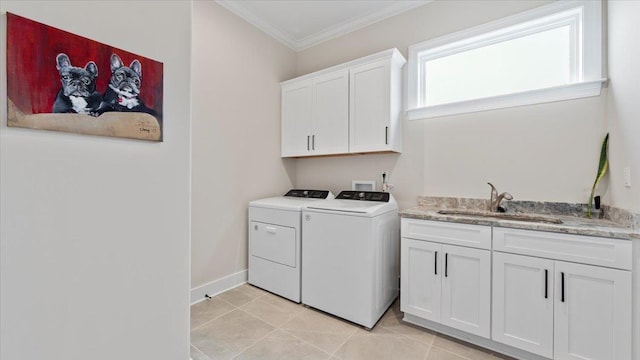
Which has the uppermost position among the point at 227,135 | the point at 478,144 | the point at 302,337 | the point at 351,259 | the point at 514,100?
the point at 514,100

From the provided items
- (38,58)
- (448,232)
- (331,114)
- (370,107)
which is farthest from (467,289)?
(38,58)

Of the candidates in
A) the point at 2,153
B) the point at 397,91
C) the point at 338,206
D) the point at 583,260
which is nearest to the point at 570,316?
the point at 583,260

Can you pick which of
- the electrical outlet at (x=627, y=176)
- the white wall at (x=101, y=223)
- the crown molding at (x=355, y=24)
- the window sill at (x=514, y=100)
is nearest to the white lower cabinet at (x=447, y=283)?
the electrical outlet at (x=627, y=176)

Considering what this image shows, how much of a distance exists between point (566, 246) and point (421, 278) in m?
0.90

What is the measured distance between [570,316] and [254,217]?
2545mm

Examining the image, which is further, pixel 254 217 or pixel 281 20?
pixel 281 20

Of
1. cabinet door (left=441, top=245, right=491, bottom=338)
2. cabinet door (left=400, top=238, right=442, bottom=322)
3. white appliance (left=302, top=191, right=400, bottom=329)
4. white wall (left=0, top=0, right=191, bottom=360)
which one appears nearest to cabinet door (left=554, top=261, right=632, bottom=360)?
cabinet door (left=441, top=245, right=491, bottom=338)

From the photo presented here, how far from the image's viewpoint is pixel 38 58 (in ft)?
3.35

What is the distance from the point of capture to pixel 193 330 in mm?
2021

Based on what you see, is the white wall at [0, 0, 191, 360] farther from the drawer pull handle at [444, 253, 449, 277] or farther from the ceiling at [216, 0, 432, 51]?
the drawer pull handle at [444, 253, 449, 277]

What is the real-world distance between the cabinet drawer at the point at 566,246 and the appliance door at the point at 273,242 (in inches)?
64.1

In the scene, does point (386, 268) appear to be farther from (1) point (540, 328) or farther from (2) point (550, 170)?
(2) point (550, 170)

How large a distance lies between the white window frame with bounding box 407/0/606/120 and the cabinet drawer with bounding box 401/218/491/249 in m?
1.12

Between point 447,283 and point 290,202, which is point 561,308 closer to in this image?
point 447,283
